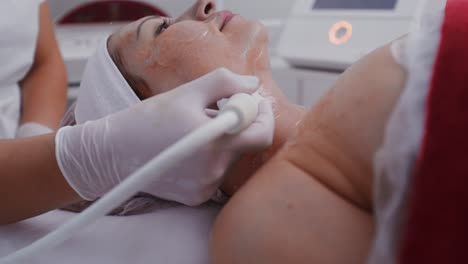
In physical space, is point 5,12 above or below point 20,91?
above

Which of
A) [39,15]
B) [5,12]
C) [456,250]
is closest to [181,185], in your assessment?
[456,250]

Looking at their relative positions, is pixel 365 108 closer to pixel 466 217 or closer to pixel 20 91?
pixel 466 217

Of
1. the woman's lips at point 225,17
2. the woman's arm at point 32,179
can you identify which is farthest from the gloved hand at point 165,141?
the woman's lips at point 225,17

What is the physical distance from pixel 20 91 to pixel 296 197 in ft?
3.82

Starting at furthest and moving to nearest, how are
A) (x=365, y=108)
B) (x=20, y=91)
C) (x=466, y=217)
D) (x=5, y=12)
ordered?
(x=20, y=91)
(x=5, y=12)
(x=365, y=108)
(x=466, y=217)

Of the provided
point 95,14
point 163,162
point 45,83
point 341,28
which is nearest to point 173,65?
point 163,162

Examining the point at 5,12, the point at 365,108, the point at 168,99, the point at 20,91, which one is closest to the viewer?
the point at 365,108

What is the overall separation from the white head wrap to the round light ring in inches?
32.6

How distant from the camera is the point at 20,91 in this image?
1.49 m

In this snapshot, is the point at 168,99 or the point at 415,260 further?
the point at 168,99

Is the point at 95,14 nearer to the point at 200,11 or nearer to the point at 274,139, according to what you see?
the point at 200,11

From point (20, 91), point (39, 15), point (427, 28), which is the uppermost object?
point (427, 28)

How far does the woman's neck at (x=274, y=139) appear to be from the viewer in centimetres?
83

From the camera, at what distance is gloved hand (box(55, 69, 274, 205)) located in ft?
2.19
